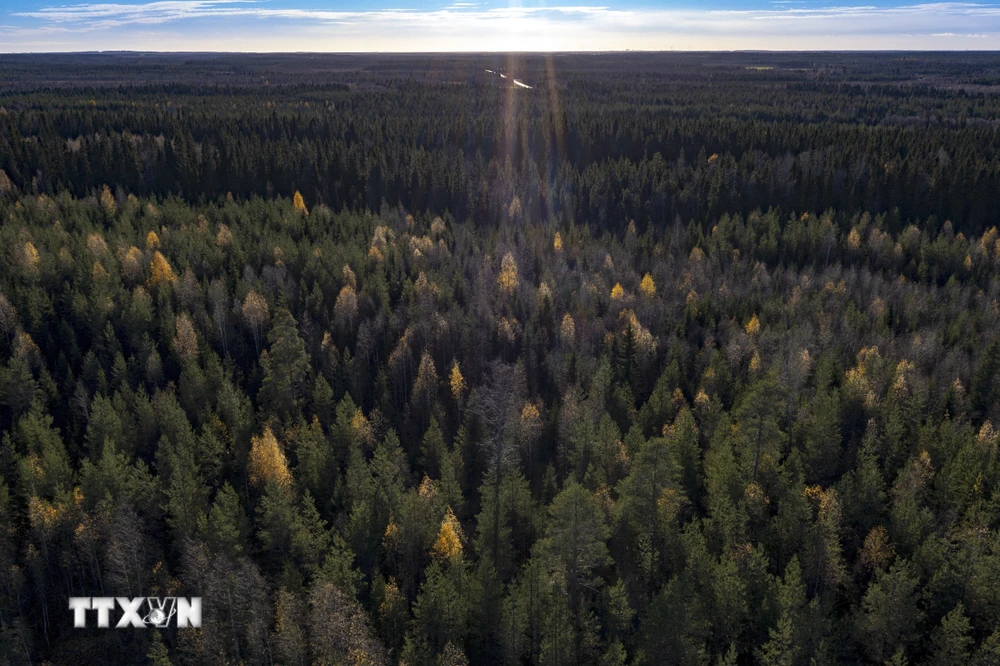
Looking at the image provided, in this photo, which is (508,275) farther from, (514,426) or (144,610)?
(144,610)

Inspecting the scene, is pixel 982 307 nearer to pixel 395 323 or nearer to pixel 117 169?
pixel 395 323

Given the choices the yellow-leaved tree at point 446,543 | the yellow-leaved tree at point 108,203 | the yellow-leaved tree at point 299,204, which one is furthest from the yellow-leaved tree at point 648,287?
the yellow-leaved tree at point 108,203

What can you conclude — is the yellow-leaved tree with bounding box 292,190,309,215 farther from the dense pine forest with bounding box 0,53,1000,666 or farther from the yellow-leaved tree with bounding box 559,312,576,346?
the yellow-leaved tree with bounding box 559,312,576,346

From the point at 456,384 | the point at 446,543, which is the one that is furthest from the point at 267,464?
the point at 456,384

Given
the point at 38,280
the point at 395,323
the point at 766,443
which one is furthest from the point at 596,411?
the point at 38,280

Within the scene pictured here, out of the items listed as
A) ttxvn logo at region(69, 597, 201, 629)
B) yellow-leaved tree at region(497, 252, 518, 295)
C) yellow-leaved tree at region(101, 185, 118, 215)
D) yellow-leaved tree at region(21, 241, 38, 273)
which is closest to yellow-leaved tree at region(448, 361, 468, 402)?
yellow-leaved tree at region(497, 252, 518, 295)

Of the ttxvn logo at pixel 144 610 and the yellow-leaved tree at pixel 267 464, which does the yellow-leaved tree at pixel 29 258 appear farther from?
the ttxvn logo at pixel 144 610
